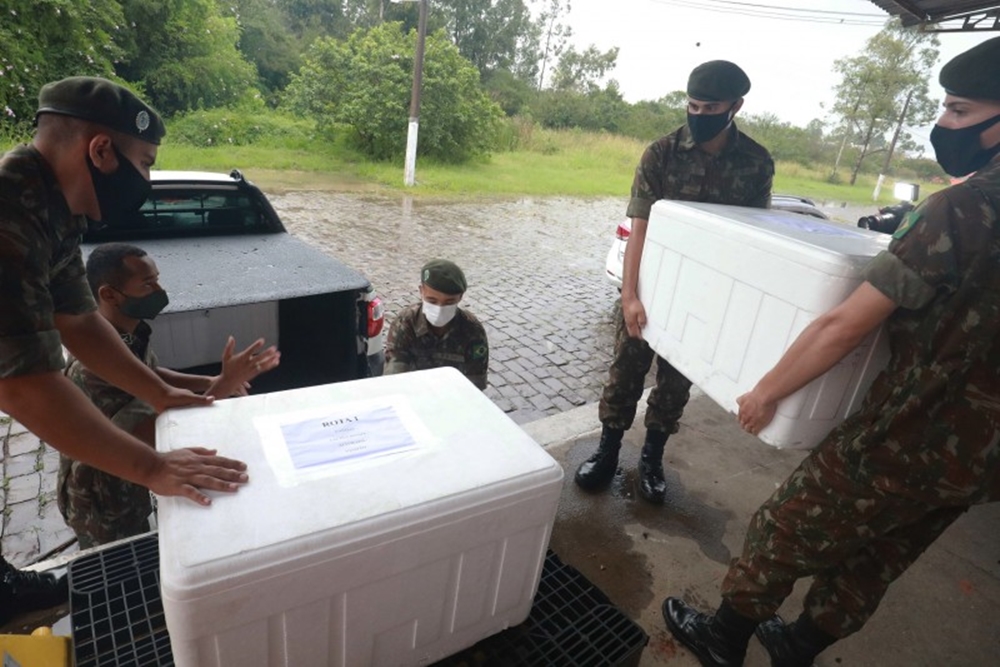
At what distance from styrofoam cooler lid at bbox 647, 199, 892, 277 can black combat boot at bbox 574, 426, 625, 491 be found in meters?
1.19

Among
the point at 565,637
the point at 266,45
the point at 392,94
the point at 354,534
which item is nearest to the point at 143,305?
the point at 354,534

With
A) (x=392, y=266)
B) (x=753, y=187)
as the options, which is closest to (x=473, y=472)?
(x=753, y=187)

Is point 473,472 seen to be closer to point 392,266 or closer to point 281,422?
point 281,422

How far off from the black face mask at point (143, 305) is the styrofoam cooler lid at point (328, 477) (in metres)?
0.86

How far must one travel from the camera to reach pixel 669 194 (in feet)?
8.45

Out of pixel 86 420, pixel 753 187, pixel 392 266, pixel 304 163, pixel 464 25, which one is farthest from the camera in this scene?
pixel 464 25

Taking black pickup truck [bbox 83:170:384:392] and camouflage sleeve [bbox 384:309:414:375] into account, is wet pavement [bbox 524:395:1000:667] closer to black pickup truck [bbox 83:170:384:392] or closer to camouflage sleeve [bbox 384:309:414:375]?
camouflage sleeve [bbox 384:309:414:375]

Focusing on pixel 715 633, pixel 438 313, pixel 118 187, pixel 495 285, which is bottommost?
pixel 495 285

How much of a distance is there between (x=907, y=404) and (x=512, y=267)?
635 centimetres

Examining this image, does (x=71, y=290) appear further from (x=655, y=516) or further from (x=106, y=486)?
(x=655, y=516)

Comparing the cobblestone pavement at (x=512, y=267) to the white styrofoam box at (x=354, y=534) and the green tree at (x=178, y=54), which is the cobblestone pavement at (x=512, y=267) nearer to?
the white styrofoam box at (x=354, y=534)

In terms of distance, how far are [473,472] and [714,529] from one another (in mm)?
2024

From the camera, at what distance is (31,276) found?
1.21 meters

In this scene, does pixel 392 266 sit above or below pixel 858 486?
below
